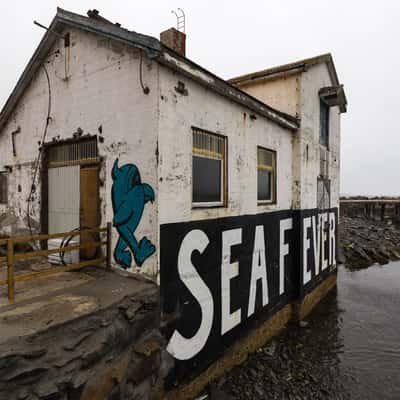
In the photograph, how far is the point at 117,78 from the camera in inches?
183

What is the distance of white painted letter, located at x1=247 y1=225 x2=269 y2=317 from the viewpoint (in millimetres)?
6434

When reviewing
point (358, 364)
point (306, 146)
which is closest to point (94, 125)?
point (306, 146)

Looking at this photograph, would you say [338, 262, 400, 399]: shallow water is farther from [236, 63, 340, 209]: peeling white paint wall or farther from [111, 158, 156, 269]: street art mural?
[111, 158, 156, 269]: street art mural

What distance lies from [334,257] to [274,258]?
19.9 ft

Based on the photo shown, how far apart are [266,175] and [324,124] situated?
491 centimetres

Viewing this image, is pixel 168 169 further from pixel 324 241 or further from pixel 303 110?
pixel 324 241

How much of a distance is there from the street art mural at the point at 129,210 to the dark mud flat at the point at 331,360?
10.4ft

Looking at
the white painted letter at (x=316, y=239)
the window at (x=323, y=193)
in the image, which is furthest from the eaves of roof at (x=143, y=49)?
the white painted letter at (x=316, y=239)

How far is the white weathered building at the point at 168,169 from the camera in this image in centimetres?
425

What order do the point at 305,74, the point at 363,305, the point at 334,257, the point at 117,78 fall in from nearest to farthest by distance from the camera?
the point at 117,78 < the point at 305,74 < the point at 363,305 < the point at 334,257

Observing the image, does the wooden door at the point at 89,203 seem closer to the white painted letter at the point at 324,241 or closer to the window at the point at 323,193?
the window at the point at 323,193

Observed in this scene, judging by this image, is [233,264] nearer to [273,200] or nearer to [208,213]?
[208,213]

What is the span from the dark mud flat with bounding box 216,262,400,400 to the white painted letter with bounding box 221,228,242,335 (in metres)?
1.05

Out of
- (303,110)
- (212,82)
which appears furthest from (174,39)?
(303,110)
